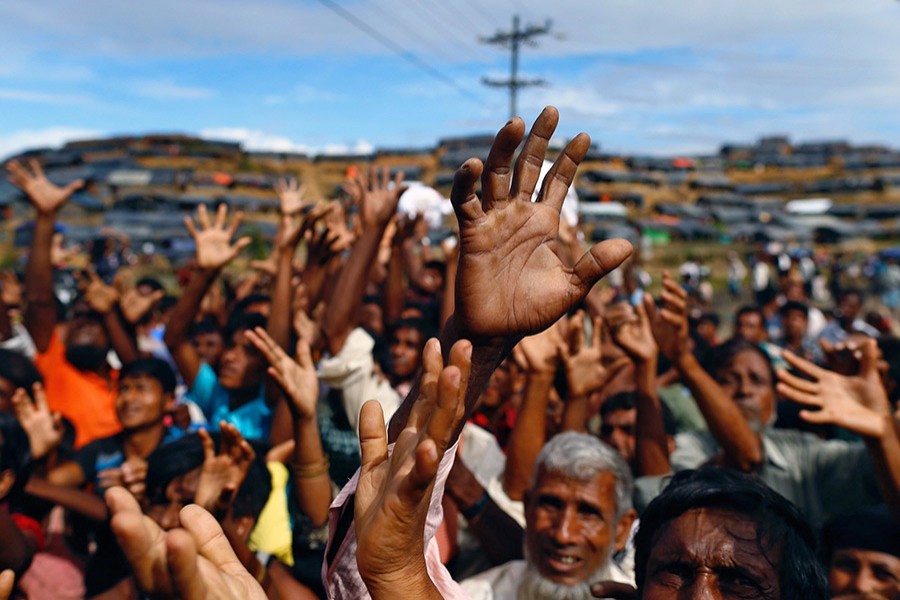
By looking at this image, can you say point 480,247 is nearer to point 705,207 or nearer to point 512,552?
point 512,552

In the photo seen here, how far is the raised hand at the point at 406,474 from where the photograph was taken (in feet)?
4.03

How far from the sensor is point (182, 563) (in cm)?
121

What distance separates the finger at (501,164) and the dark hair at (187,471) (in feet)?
4.72

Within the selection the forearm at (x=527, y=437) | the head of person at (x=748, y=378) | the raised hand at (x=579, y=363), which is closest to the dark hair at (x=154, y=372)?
the forearm at (x=527, y=437)

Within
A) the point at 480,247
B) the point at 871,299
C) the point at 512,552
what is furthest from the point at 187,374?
the point at 871,299

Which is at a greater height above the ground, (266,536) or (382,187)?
(382,187)

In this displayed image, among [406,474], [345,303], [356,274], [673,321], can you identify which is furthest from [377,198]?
[406,474]

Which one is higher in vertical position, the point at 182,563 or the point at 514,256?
the point at 514,256

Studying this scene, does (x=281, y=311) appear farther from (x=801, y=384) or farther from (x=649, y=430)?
(x=801, y=384)

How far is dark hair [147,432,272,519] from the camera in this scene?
2.55 metres

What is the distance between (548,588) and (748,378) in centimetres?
191

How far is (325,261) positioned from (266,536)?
2152 millimetres

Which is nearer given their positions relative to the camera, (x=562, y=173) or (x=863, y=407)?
(x=562, y=173)

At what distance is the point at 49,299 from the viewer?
15.3 feet
